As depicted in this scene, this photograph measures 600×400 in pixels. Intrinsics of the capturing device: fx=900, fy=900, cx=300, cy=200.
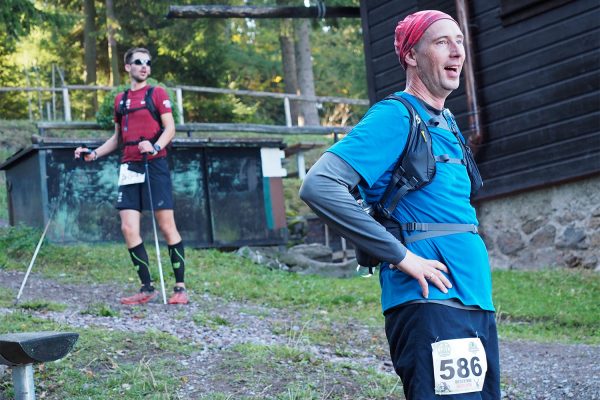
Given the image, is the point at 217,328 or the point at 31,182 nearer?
the point at 217,328

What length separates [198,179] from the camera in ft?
44.0

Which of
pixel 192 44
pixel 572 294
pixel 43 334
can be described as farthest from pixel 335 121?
pixel 43 334

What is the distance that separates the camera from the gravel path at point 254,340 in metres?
6.01

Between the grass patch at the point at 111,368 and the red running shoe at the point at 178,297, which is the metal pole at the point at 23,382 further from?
the red running shoe at the point at 178,297

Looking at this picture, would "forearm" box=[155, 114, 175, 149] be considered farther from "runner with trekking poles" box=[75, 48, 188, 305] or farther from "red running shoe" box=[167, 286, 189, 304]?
"red running shoe" box=[167, 286, 189, 304]

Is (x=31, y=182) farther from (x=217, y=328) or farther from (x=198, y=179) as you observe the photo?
(x=217, y=328)

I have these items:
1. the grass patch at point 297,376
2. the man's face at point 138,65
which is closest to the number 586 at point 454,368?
the grass patch at point 297,376

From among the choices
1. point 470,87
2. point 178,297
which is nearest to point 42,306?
point 178,297

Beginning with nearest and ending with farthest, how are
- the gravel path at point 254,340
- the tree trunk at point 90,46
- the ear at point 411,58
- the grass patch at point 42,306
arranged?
the ear at point 411,58, the gravel path at point 254,340, the grass patch at point 42,306, the tree trunk at point 90,46

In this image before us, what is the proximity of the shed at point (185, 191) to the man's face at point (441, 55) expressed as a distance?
969 centimetres

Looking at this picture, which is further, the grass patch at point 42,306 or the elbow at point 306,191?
the grass patch at point 42,306

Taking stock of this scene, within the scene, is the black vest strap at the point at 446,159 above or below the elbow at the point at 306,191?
above

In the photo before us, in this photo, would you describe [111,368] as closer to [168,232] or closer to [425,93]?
[168,232]

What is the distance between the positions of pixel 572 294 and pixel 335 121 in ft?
89.0
